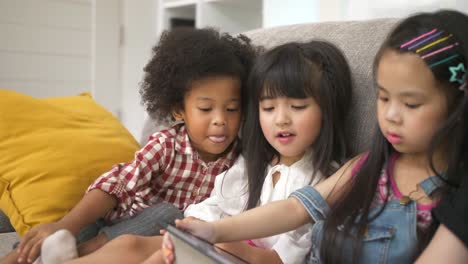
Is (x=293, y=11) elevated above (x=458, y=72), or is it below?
above

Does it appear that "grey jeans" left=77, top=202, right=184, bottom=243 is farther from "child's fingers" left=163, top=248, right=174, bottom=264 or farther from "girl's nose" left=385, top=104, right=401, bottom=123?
"girl's nose" left=385, top=104, right=401, bottom=123

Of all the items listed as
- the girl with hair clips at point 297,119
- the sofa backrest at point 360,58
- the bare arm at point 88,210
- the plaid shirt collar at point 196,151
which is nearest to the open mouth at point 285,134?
the girl with hair clips at point 297,119

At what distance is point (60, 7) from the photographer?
2.95 metres

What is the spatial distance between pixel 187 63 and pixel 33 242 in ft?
1.64

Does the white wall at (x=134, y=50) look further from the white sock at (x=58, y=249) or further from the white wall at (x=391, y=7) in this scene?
the white sock at (x=58, y=249)

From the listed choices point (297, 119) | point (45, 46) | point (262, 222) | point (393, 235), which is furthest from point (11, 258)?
point (45, 46)

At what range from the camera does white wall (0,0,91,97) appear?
2.79 metres

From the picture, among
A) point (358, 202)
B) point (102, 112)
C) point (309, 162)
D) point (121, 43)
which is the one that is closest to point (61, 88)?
point (121, 43)

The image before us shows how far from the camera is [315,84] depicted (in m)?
1.02

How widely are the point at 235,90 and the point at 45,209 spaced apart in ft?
1.71

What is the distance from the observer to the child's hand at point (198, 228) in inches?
31.8

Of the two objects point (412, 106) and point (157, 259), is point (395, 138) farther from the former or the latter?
point (157, 259)

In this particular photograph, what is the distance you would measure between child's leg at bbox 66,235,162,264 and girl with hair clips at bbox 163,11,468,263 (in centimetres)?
21

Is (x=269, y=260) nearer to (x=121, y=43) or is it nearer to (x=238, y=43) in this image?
(x=238, y=43)
